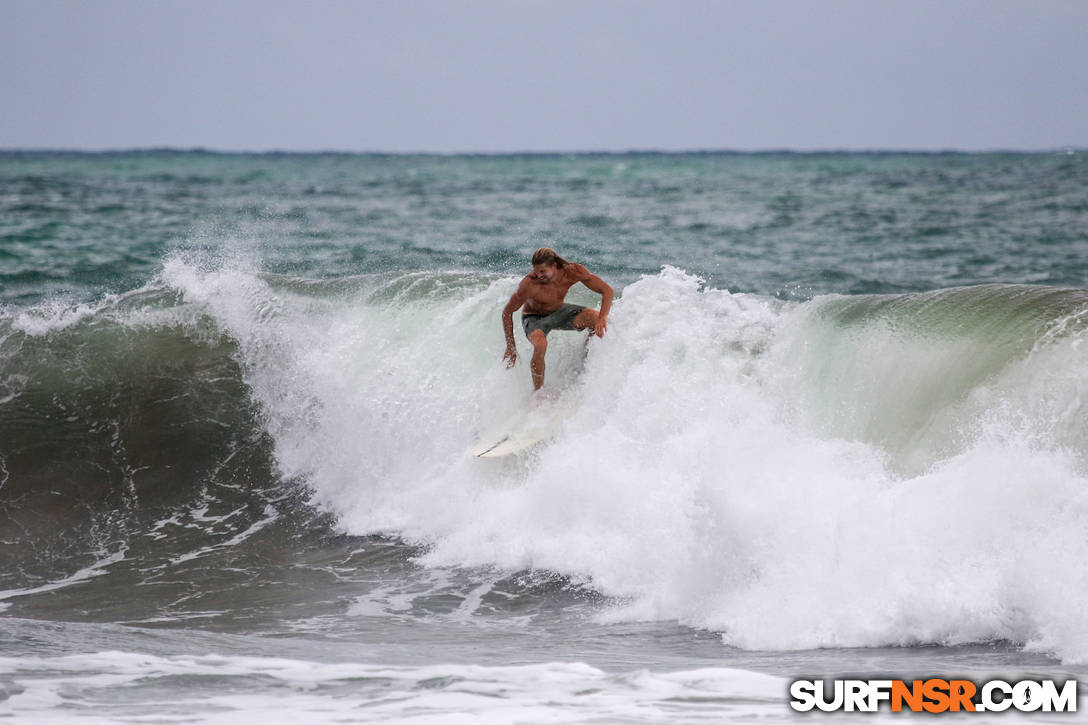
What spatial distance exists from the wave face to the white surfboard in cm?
10

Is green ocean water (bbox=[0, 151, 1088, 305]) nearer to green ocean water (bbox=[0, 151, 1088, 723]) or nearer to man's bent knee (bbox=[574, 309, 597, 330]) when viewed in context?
green ocean water (bbox=[0, 151, 1088, 723])

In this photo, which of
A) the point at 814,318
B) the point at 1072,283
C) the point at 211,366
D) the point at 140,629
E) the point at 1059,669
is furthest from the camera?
the point at 1072,283

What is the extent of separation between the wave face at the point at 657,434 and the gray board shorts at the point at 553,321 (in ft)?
0.67

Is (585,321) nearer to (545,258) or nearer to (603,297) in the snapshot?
(603,297)

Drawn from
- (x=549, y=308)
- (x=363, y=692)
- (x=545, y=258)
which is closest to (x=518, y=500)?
(x=549, y=308)

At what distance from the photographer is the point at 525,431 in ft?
28.9

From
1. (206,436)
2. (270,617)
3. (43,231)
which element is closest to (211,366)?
(206,436)

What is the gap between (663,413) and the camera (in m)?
8.26

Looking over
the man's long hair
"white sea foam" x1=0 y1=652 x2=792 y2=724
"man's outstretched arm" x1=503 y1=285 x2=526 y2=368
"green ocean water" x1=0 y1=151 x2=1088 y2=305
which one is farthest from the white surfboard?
"green ocean water" x1=0 y1=151 x2=1088 y2=305

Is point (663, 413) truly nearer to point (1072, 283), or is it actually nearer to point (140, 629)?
point (140, 629)

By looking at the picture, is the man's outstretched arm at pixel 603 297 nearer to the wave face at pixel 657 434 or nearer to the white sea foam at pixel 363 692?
the wave face at pixel 657 434

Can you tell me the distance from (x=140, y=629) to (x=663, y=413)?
12.3ft

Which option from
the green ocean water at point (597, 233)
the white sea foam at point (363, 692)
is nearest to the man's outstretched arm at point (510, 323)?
the white sea foam at point (363, 692)

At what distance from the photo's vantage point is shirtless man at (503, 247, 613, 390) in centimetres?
894
